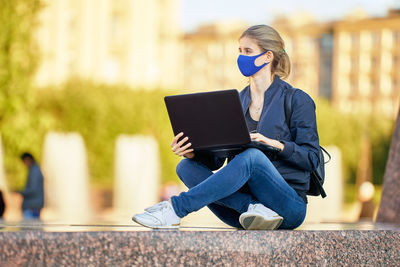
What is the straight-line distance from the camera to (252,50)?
4.46m

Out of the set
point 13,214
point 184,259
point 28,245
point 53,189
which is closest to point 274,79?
point 184,259

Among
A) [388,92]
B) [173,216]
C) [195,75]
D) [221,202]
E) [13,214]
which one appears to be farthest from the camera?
[195,75]

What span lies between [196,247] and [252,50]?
1.45 m

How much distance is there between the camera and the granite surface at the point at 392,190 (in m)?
6.02

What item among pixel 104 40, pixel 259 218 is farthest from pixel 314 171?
pixel 104 40

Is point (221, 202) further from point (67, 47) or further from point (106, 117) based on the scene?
point (67, 47)

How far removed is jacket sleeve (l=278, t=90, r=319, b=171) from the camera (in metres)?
4.12

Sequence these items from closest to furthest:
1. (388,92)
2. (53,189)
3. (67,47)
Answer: (53,189)
(67,47)
(388,92)

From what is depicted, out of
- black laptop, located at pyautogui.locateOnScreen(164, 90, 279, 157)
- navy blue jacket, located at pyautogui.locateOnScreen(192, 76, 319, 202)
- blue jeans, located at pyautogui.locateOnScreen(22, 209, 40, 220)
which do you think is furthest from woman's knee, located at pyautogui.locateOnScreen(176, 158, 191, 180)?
blue jeans, located at pyautogui.locateOnScreen(22, 209, 40, 220)

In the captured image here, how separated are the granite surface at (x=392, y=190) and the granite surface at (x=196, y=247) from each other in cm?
206

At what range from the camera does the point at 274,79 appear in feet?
14.8

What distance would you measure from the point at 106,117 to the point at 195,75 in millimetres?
64827

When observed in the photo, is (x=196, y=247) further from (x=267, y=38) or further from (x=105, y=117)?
(x=105, y=117)

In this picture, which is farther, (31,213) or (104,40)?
(104,40)
